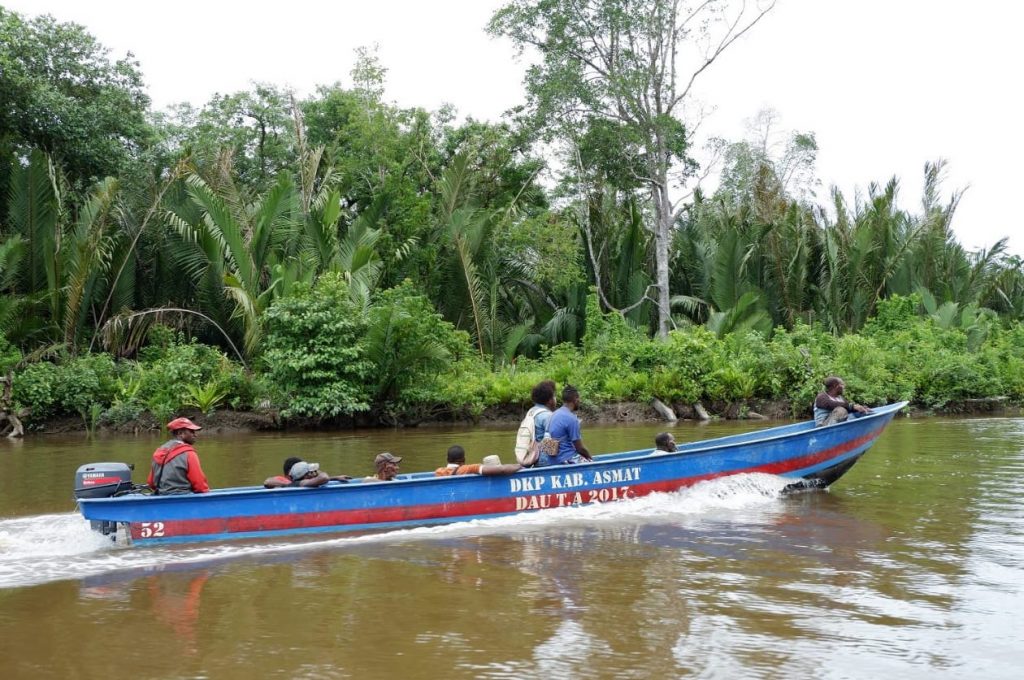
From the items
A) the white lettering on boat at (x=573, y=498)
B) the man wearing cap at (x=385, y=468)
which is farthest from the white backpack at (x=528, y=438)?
the man wearing cap at (x=385, y=468)

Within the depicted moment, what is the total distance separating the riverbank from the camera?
19.9 meters

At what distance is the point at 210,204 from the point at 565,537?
15.3 meters

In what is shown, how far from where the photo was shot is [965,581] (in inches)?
275

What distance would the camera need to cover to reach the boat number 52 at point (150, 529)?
8.45 m

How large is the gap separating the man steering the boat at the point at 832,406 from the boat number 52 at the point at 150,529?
24.8ft

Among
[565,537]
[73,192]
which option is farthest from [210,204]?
[565,537]

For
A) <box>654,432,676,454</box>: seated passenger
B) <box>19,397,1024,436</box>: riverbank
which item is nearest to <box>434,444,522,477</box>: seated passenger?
<box>654,432,676,454</box>: seated passenger

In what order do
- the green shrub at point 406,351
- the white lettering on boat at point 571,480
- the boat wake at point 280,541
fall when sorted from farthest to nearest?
the green shrub at point 406,351 → the white lettering on boat at point 571,480 → the boat wake at point 280,541

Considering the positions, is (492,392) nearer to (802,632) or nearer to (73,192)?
(73,192)

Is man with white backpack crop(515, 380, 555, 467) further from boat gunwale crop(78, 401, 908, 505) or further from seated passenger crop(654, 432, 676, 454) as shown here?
seated passenger crop(654, 432, 676, 454)

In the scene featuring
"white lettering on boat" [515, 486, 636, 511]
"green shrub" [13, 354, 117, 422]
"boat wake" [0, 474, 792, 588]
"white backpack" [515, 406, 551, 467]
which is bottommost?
"boat wake" [0, 474, 792, 588]

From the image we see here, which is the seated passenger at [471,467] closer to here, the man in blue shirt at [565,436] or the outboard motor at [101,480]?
the man in blue shirt at [565,436]

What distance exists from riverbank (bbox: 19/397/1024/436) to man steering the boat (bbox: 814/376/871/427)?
390 inches

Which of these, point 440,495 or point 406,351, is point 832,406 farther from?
point 406,351
